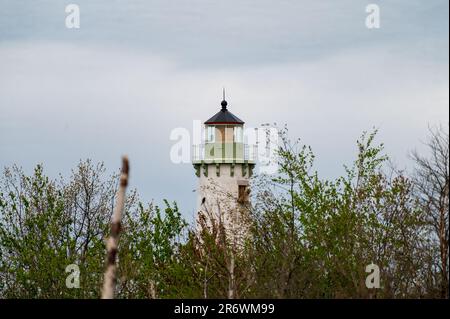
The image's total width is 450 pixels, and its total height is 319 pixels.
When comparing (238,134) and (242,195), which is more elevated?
(238,134)

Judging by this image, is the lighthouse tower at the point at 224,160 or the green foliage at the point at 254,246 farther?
the lighthouse tower at the point at 224,160

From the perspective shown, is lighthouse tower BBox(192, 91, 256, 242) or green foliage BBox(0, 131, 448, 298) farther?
lighthouse tower BBox(192, 91, 256, 242)

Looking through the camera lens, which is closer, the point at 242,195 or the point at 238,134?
the point at 242,195

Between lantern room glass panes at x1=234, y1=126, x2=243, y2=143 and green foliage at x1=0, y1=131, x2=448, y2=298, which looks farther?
lantern room glass panes at x1=234, y1=126, x2=243, y2=143

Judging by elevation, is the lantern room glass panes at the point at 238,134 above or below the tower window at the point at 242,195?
above

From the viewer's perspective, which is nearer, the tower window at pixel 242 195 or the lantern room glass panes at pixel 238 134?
the tower window at pixel 242 195

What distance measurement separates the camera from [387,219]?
4584 centimetres

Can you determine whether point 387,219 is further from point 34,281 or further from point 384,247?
point 34,281

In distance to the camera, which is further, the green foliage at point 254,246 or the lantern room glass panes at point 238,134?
the lantern room glass panes at point 238,134

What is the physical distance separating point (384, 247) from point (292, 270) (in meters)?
4.24

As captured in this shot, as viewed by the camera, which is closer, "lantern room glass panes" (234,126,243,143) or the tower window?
the tower window

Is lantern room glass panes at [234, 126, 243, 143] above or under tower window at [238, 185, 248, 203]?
above
